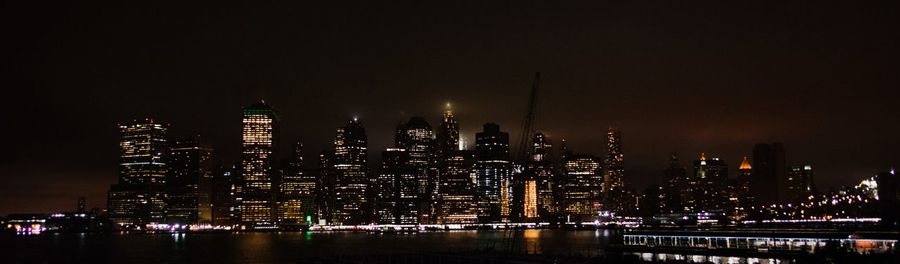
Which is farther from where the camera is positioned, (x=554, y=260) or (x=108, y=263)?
(x=108, y=263)

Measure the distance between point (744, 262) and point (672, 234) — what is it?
709 inches

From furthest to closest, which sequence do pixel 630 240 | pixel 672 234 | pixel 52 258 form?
pixel 52 258
pixel 630 240
pixel 672 234

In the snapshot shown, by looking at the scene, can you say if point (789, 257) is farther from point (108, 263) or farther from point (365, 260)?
point (108, 263)

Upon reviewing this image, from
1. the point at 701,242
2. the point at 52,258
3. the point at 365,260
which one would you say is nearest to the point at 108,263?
the point at 52,258

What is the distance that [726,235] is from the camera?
92875 mm

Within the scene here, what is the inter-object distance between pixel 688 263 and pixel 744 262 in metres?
10.5

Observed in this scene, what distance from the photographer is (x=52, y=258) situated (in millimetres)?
159750

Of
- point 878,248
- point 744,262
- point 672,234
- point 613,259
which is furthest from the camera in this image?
point 672,234

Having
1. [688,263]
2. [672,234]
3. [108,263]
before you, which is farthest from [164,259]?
[688,263]

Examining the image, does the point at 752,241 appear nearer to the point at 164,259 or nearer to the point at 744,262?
the point at 744,262

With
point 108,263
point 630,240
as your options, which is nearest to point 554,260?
point 630,240

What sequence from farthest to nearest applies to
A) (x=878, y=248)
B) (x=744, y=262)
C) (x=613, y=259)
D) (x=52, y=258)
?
1. (x=52, y=258)
2. (x=744, y=262)
3. (x=878, y=248)
4. (x=613, y=259)

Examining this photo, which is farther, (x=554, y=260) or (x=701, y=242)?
(x=701, y=242)

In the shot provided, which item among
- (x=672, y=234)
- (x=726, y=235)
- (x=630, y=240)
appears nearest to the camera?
(x=726, y=235)
